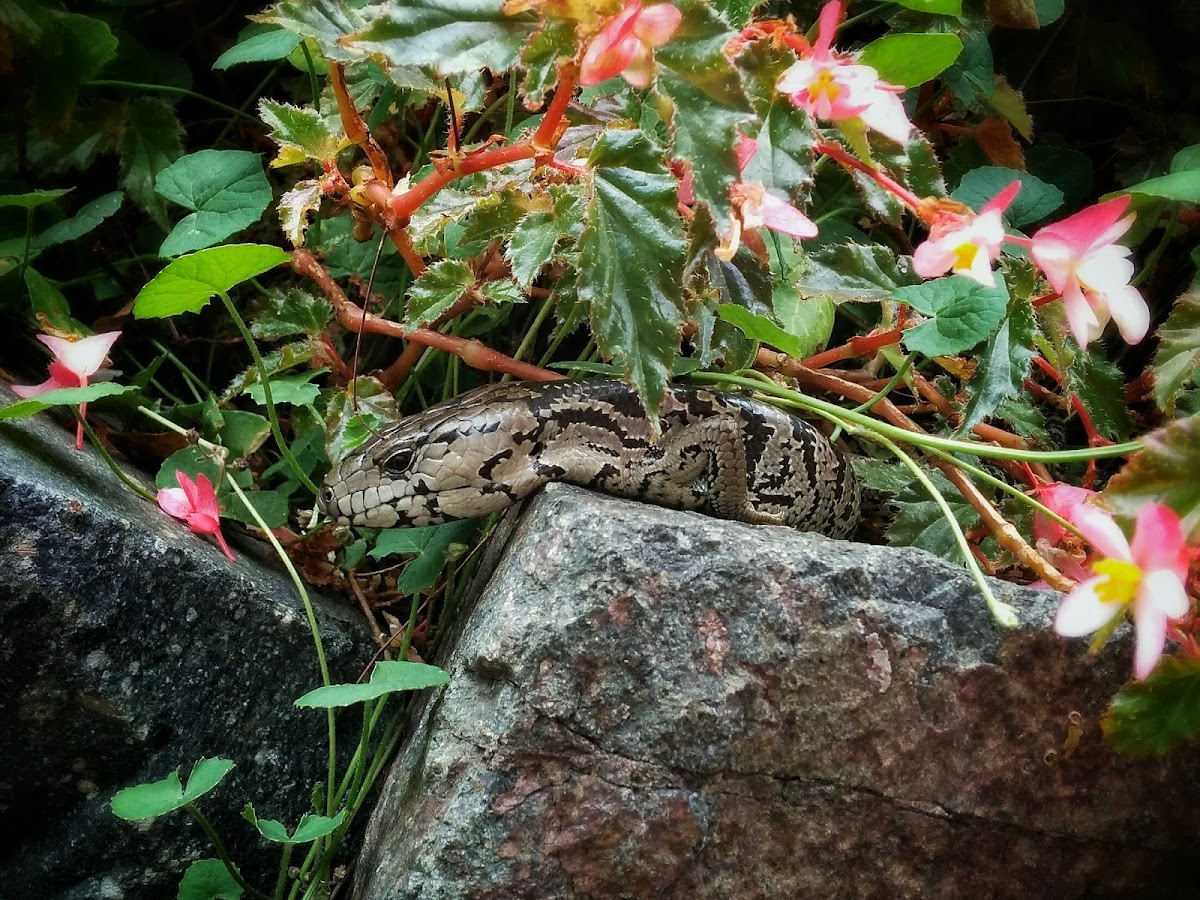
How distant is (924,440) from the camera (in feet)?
4.41

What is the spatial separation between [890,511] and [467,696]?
1.35 m

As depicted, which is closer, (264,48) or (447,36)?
(447,36)

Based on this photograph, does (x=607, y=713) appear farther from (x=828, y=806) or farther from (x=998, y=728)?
(x=998, y=728)

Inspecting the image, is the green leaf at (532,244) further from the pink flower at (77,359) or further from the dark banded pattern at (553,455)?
the pink flower at (77,359)

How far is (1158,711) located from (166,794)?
1.33 m

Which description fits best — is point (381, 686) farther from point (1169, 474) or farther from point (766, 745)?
point (1169, 474)

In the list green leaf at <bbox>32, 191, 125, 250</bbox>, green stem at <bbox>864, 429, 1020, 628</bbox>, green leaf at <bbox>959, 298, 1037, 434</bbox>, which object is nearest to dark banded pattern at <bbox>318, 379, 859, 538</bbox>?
green stem at <bbox>864, 429, 1020, 628</bbox>

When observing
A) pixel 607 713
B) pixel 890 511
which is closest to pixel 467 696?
pixel 607 713

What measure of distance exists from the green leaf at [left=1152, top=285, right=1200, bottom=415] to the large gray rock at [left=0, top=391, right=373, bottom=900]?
4.71ft

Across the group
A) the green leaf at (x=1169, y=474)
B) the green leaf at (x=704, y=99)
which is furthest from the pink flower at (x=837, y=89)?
the green leaf at (x=1169, y=474)

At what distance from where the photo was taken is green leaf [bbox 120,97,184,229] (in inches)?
85.5

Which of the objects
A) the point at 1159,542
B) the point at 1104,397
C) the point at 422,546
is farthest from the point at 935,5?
the point at 422,546

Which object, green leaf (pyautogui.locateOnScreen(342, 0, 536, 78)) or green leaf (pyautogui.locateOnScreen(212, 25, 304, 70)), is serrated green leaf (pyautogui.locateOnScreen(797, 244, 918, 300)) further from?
green leaf (pyautogui.locateOnScreen(212, 25, 304, 70))

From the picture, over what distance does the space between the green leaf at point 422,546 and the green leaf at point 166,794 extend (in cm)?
48
